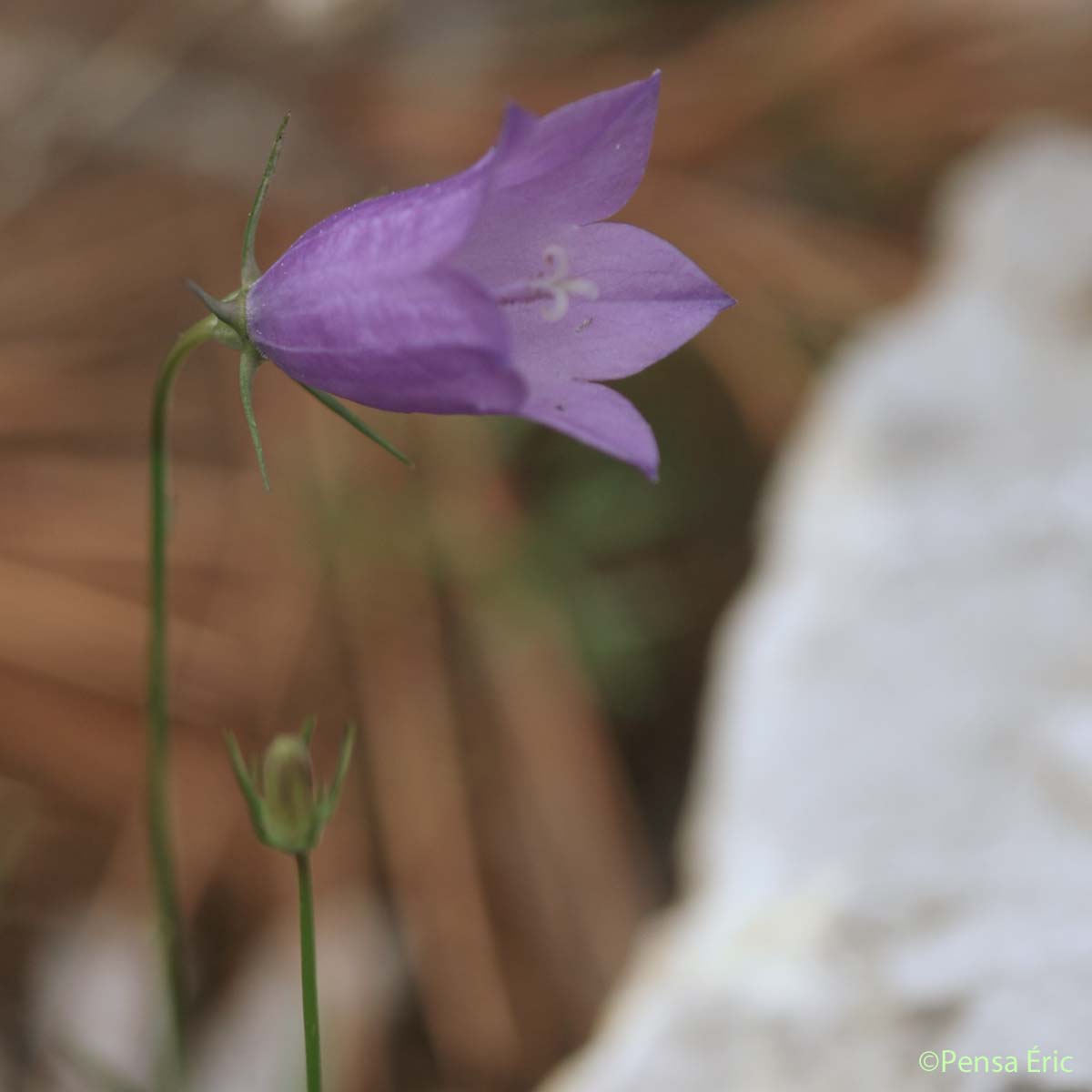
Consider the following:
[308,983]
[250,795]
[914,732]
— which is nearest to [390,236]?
[250,795]

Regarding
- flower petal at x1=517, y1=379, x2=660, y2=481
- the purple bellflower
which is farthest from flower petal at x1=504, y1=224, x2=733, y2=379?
flower petal at x1=517, y1=379, x2=660, y2=481

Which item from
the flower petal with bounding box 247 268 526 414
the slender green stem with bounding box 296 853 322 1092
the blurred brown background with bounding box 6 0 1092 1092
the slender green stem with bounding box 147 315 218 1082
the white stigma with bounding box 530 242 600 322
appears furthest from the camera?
the blurred brown background with bounding box 6 0 1092 1092

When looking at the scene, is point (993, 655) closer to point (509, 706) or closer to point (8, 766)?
point (509, 706)

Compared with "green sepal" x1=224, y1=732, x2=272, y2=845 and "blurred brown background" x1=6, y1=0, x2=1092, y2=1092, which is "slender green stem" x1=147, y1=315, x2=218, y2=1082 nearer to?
"green sepal" x1=224, y1=732, x2=272, y2=845

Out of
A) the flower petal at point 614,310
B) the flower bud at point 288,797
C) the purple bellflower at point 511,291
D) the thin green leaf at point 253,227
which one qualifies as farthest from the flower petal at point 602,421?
the flower bud at point 288,797

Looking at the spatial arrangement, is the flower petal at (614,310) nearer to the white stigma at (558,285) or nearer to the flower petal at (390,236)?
the white stigma at (558,285)

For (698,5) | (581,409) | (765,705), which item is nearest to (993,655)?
(765,705)
